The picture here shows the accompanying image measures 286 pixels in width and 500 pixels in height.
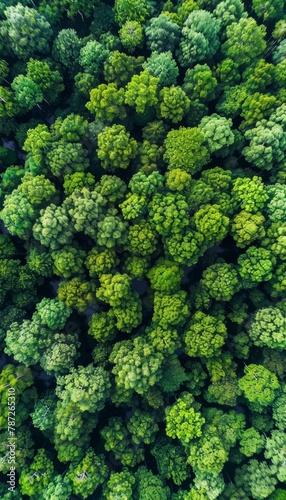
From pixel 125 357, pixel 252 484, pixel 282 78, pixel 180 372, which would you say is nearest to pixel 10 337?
pixel 125 357

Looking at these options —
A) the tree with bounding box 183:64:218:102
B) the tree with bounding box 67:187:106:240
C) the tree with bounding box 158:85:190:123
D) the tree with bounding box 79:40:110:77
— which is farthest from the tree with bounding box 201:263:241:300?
the tree with bounding box 79:40:110:77

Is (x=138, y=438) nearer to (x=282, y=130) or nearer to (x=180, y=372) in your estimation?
(x=180, y=372)

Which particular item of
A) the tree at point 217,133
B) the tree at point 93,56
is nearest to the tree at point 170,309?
the tree at point 217,133

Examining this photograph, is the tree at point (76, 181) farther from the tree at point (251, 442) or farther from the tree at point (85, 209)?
the tree at point (251, 442)

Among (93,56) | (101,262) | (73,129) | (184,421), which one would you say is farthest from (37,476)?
(93,56)

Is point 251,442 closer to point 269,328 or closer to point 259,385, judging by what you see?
point 259,385

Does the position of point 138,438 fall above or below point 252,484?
above
